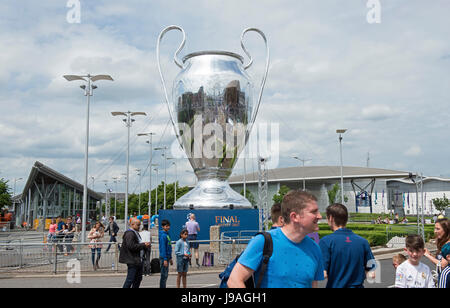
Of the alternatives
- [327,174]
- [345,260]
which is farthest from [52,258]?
[327,174]

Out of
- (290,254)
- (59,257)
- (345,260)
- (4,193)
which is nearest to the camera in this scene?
(290,254)

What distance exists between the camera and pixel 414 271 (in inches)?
174

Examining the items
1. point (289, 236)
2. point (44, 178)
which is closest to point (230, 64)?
point (289, 236)

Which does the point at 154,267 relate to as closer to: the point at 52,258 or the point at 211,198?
the point at 52,258

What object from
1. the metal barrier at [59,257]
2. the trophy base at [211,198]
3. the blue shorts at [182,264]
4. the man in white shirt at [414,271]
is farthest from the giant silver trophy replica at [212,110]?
the man in white shirt at [414,271]

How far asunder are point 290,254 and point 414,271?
2217 mm

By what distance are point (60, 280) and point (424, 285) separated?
9506mm

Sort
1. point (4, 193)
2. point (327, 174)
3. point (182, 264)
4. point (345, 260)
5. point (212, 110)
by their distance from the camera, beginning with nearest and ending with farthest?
point (345, 260) < point (182, 264) < point (212, 110) < point (4, 193) < point (327, 174)

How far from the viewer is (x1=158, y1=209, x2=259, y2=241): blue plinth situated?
57.5 ft

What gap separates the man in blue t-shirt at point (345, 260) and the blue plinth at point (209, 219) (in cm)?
1343

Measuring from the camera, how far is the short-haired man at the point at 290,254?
2.78m

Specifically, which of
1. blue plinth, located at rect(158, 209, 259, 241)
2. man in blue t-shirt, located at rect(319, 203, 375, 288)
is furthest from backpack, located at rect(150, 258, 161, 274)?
blue plinth, located at rect(158, 209, 259, 241)

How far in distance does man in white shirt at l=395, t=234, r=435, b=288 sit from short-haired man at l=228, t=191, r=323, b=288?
193 cm
